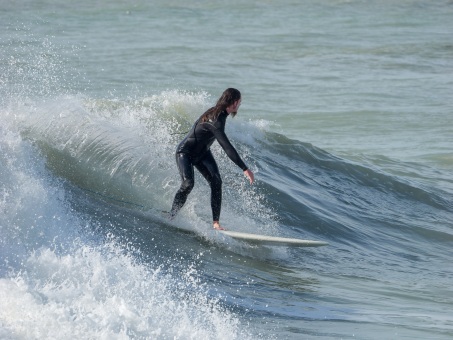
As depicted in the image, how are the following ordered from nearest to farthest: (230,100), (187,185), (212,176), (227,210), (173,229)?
(230,100) < (187,185) < (212,176) < (173,229) < (227,210)

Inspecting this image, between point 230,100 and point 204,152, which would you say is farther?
point 204,152

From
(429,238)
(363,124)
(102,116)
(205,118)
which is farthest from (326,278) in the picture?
(363,124)

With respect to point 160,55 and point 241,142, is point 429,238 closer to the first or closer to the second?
point 241,142

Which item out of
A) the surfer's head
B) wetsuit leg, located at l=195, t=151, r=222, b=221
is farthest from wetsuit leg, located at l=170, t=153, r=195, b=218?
the surfer's head

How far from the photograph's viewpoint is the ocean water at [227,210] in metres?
6.18

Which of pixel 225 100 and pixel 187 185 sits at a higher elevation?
pixel 225 100

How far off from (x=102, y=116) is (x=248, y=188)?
6.83 ft

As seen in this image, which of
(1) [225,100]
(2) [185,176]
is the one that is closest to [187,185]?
(2) [185,176]

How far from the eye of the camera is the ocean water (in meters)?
6.18

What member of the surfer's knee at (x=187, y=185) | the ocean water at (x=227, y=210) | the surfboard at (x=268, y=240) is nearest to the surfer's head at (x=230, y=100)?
the surfer's knee at (x=187, y=185)

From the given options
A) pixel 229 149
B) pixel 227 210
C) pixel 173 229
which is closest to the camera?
pixel 229 149

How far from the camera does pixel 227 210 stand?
10.4m

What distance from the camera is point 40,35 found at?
30.5 metres

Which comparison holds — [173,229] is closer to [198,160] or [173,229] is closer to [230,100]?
[198,160]
